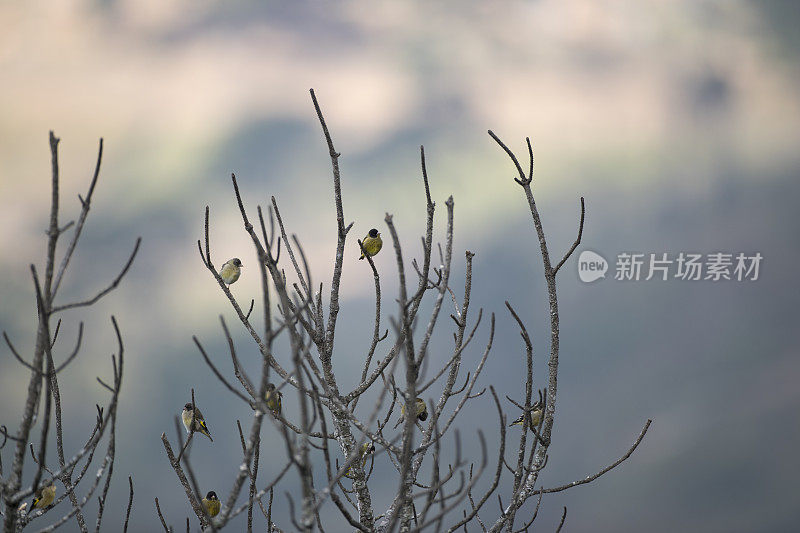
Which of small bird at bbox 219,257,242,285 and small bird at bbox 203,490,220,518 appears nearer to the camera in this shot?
small bird at bbox 203,490,220,518

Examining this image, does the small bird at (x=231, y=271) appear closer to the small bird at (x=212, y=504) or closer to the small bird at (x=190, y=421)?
the small bird at (x=190, y=421)

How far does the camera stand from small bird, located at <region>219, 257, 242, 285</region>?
707 centimetres

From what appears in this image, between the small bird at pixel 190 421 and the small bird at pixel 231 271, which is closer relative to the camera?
the small bird at pixel 190 421

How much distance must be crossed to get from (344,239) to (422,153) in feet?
2.49

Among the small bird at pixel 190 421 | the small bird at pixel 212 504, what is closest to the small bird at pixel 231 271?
the small bird at pixel 190 421

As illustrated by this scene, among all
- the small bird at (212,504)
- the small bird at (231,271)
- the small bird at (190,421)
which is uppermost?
the small bird at (231,271)

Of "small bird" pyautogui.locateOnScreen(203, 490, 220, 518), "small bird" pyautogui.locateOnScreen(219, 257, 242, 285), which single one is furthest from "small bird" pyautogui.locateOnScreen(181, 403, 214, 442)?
"small bird" pyautogui.locateOnScreen(219, 257, 242, 285)

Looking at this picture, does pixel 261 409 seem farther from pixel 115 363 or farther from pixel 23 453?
pixel 23 453

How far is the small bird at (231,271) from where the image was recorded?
7066mm

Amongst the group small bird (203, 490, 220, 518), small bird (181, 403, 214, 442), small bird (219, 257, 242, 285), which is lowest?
small bird (203, 490, 220, 518)

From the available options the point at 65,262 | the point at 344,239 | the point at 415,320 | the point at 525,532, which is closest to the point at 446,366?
the point at 415,320

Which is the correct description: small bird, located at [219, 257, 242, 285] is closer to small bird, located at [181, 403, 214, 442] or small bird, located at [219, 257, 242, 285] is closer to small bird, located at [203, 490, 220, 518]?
small bird, located at [181, 403, 214, 442]

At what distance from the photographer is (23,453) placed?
2.12 m

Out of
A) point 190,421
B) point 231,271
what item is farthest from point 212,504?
point 231,271
